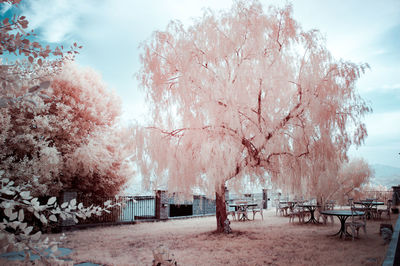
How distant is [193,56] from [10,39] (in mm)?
5975

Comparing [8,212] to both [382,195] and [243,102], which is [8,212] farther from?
[382,195]

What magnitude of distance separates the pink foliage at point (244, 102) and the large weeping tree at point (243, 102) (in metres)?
0.03

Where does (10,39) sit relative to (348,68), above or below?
below

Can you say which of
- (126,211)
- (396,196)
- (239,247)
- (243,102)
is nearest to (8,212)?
(243,102)

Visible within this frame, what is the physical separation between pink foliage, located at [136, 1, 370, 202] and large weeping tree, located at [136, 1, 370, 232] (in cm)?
3

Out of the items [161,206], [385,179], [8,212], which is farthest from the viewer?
[385,179]

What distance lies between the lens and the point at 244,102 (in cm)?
678

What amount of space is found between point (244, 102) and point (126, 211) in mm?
8562

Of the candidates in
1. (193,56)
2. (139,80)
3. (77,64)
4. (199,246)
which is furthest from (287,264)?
(77,64)

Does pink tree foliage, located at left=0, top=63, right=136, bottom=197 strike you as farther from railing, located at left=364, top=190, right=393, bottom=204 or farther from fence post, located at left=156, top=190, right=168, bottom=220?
railing, located at left=364, top=190, right=393, bottom=204

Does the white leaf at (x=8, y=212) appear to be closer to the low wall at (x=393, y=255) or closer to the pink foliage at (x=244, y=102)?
the low wall at (x=393, y=255)

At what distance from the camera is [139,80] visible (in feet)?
25.9

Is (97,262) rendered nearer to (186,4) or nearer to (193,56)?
(193,56)

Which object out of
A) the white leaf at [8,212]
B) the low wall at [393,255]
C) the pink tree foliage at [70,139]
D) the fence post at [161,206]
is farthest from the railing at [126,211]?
the white leaf at [8,212]
